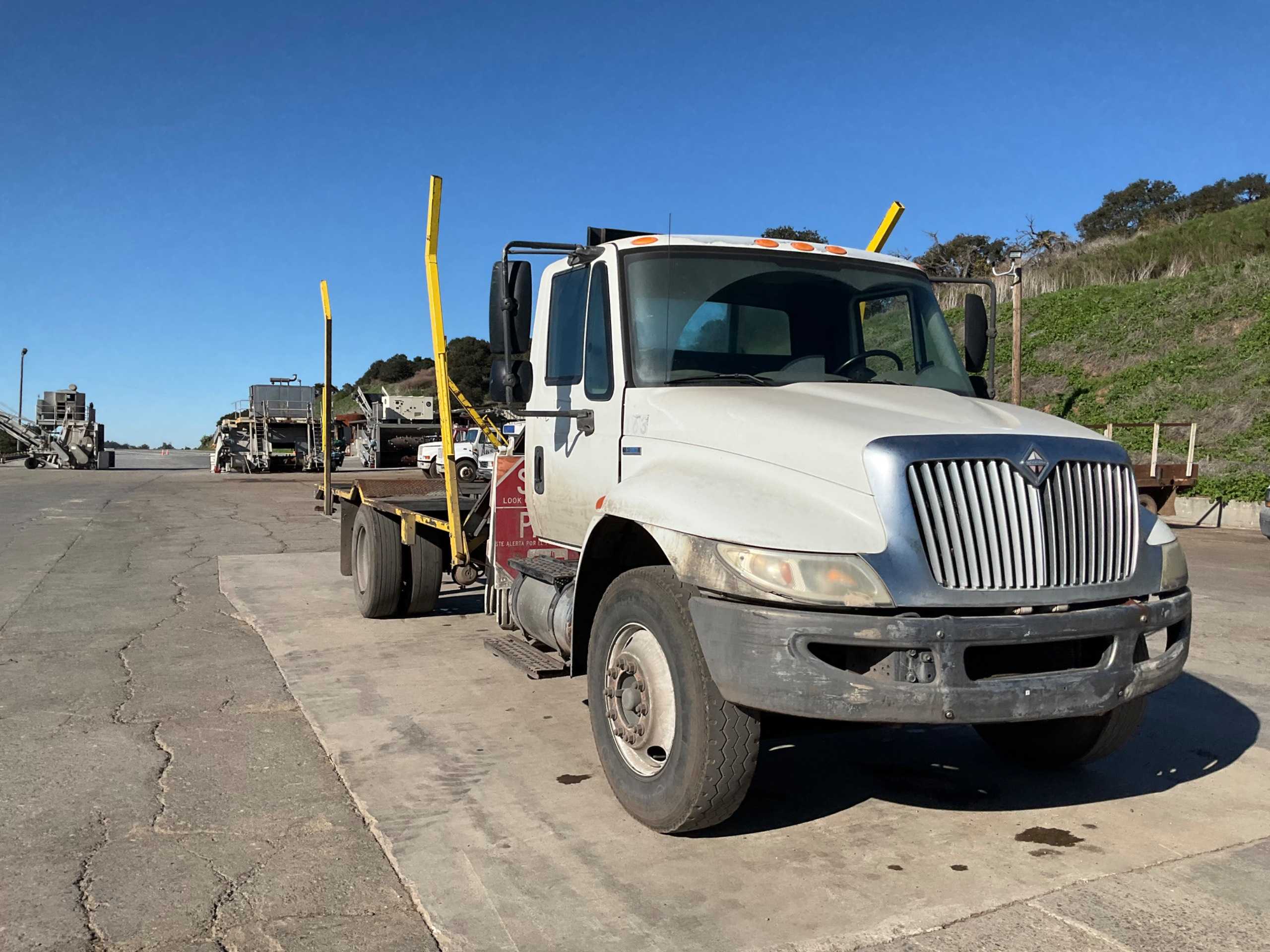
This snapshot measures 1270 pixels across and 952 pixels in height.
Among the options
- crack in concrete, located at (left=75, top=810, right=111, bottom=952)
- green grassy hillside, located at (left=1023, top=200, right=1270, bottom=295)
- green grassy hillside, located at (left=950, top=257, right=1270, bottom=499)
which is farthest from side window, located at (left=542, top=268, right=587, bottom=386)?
green grassy hillside, located at (left=1023, top=200, right=1270, bottom=295)

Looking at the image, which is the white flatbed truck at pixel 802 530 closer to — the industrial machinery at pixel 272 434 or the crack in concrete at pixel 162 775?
the crack in concrete at pixel 162 775

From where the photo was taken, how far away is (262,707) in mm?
5801

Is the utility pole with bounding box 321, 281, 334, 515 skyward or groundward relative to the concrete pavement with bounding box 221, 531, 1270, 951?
skyward

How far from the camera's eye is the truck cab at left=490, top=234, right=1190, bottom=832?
345 cm

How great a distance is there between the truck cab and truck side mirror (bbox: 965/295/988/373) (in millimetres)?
366

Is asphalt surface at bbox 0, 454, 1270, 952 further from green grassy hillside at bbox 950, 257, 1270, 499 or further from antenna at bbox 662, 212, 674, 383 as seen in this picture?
green grassy hillside at bbox 950, 257, 1270, 499

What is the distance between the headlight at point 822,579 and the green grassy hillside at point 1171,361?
643 inches

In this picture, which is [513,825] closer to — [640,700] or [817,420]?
[640,700]

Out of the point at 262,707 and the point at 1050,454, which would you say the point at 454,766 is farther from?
the point at 1050,454

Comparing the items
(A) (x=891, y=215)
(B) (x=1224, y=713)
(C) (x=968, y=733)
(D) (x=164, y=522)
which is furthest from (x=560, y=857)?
(D) (x=164, y=522)

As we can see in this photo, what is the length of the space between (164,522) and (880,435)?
16.0 meters

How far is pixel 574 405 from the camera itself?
206 inches

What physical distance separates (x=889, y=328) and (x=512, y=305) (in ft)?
6.01

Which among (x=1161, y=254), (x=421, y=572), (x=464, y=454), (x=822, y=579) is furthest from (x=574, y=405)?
(x=1161, y=254)
